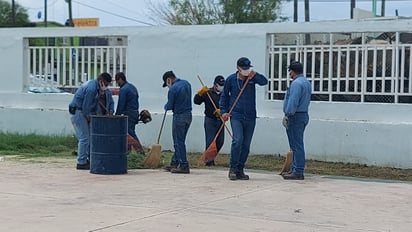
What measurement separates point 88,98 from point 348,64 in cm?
485

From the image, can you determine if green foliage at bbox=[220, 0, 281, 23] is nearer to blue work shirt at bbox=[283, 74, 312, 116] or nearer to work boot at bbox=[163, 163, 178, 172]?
work boot at bbox=[163, 163, 178, 172]

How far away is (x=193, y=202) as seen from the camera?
943 centimetres

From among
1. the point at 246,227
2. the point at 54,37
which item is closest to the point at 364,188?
the point at 246,227

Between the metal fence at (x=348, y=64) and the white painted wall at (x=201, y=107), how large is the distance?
0.92ft

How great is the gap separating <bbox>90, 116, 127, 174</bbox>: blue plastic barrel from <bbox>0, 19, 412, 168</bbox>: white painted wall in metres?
3.37

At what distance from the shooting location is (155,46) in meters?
15.8

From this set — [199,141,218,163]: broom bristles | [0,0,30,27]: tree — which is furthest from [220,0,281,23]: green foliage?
[0,0,30,27]: tree

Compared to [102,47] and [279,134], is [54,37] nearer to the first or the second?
[102,47]

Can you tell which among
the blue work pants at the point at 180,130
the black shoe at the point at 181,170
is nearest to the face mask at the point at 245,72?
the blue work pants at the point at 180,130

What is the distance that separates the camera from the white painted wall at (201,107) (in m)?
13.3

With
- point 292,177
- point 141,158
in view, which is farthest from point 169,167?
point 292,177

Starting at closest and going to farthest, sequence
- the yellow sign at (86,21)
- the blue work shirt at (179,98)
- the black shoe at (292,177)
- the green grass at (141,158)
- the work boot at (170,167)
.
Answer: the black shoe at (292,177)
the blue work shirt at (179,98)
the work boot at (170,167)
the green grass at (141,158)
the yellow sign at (86,21)

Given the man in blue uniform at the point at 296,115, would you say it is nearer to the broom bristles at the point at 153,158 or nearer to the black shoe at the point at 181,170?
the black shoe at the point at 181,170

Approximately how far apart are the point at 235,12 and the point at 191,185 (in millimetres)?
30652
